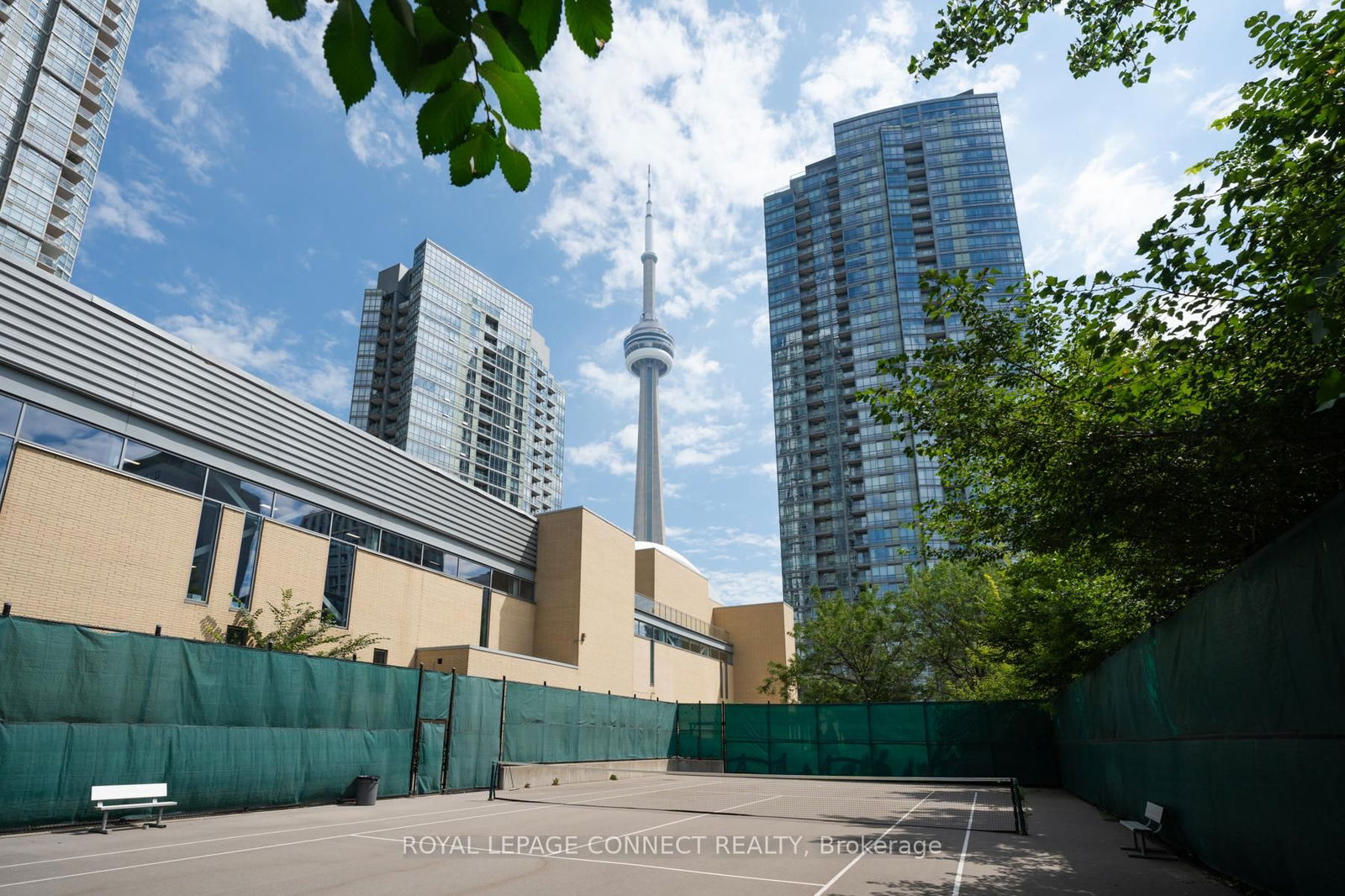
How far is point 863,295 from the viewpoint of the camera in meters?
117

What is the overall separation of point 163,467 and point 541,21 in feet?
80.7

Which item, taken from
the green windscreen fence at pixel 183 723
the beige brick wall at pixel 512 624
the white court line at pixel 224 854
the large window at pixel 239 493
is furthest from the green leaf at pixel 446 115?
the beige brick wall at pixel 512 624

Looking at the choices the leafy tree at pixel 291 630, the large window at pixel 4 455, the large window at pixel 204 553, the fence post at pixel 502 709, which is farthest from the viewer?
the fence post at pixel 502 709

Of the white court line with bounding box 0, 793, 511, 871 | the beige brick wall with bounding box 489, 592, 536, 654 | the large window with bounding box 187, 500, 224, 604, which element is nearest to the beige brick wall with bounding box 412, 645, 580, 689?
the beige brick wall with bounding box 489, 592, 536, 654

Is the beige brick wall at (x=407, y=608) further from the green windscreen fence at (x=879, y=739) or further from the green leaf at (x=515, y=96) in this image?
the green leaf at (x=515, y=96)

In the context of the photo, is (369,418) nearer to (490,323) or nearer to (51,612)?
(490,323)

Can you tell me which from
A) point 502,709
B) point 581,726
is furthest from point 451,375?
point 502,709

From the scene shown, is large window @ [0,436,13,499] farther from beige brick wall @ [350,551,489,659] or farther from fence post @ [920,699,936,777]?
fence post @ [920,699,936,777]

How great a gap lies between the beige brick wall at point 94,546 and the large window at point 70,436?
31 centimetres

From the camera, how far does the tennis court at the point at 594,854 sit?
899cm

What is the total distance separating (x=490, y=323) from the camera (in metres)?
113

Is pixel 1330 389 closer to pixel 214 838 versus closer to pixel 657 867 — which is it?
pixel 657 867

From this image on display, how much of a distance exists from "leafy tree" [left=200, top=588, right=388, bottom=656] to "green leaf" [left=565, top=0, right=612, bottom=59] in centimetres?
2317

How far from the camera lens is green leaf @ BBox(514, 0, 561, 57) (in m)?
1.98
